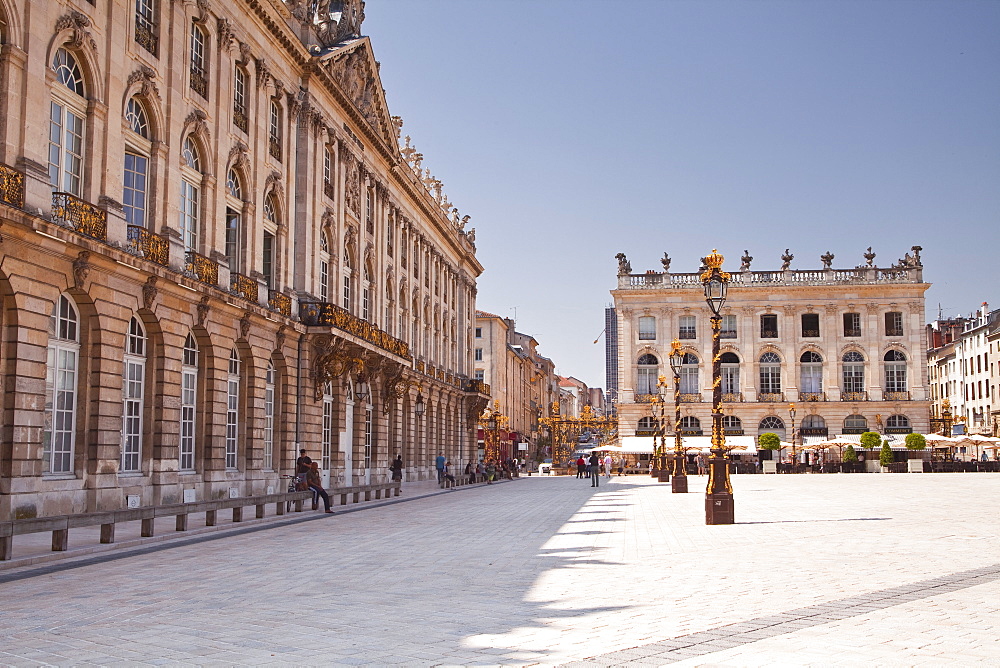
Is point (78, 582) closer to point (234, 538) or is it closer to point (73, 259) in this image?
point (234, 538)

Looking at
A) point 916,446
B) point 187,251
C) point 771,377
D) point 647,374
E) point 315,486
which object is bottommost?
point 315,486

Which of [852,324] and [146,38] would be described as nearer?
[146,38]

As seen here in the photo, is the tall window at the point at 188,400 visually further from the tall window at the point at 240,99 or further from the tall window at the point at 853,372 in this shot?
the tall window at the point at 853,372

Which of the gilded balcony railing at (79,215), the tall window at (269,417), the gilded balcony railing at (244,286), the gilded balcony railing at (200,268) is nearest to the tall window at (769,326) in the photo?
the tall window at (269,417)

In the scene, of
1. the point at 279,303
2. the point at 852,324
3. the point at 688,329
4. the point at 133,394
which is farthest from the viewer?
the point at 688,329

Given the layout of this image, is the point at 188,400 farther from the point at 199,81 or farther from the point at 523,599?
the point at 523,599

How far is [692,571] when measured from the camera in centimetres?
1296

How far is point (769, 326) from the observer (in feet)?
277

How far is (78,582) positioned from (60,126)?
1140 cm

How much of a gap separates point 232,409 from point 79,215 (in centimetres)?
982

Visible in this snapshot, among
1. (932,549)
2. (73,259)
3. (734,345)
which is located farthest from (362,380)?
(734,345)

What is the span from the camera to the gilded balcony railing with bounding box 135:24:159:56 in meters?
23.2

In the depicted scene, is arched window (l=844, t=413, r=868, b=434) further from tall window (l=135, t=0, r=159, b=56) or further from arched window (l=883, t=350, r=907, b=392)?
tall window (l=135, t=0, r=159, b=56)

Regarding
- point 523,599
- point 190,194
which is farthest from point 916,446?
point 523,599
